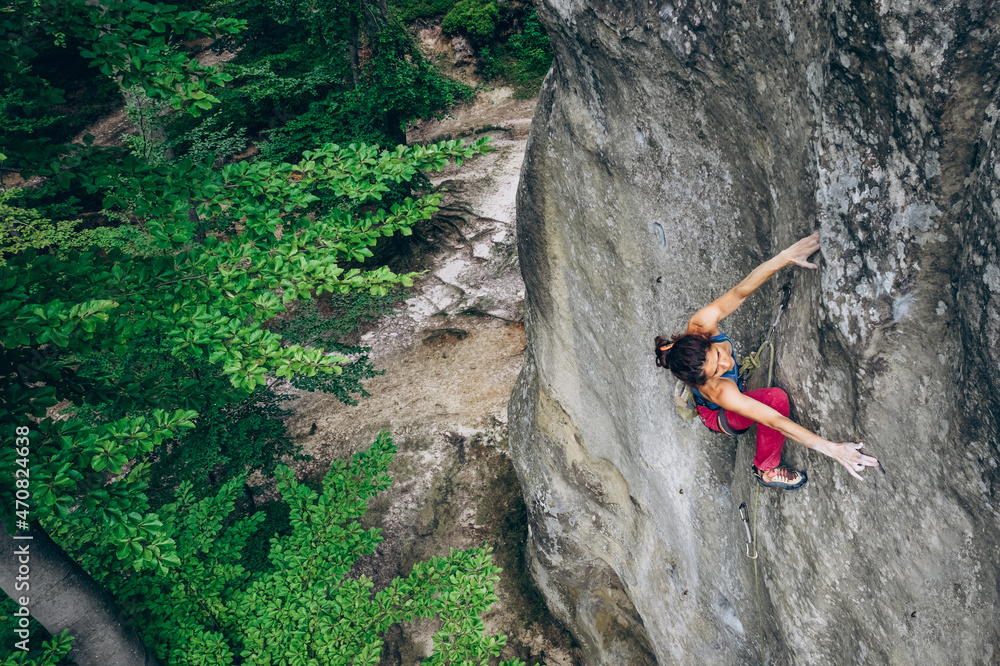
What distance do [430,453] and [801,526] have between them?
841 centimetres

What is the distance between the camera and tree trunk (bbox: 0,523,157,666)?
4.55m

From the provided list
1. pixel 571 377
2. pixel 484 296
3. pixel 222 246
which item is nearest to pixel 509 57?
pixel 484 296

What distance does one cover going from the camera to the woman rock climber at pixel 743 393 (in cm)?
329

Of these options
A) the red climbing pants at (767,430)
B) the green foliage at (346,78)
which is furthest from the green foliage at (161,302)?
the green foliage at (346,78)

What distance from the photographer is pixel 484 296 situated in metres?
13.8

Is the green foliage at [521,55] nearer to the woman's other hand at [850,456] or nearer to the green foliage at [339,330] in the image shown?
the green foliage at [339,330]

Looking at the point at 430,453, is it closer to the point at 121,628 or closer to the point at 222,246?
the point at 121,628

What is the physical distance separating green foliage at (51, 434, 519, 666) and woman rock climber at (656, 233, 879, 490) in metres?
3.09

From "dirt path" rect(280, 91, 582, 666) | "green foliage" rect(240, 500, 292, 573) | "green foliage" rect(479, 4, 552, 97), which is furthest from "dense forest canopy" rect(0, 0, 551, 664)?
"green foliage" rect(479, 4, 552, 97)

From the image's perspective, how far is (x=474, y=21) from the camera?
17.7m

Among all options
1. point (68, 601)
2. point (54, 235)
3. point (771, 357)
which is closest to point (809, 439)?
point (771, 357)

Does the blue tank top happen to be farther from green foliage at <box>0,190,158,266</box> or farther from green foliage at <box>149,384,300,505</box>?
green foliage at <box>0,190,158,266</box>

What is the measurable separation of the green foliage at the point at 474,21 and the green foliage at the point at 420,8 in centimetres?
36
